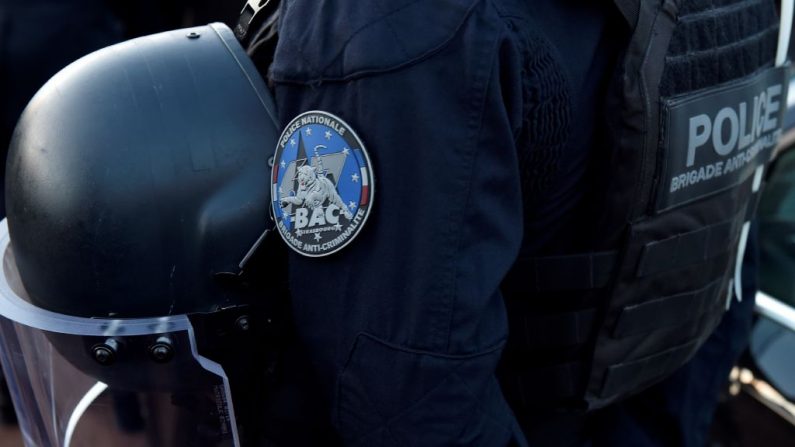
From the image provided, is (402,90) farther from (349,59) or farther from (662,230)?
(662,230)

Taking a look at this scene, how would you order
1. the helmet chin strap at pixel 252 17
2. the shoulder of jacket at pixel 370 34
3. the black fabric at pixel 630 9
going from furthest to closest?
the helmet chin strap at pixel 252 17
the black fabric at pixel 630 9
the shoulder of jacket at pixel 370 34

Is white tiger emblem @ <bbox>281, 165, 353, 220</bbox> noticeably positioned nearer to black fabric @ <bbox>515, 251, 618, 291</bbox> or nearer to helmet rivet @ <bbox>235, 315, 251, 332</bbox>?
helmet rivet @ <bbox>235, 315, 251, 332</bbox>

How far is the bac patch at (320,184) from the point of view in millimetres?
953

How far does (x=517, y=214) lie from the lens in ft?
3.22

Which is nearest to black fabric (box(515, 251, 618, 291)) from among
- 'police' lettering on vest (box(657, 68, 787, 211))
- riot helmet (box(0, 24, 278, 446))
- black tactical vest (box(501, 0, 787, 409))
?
black tactical vest (box(501, 0, 787, 409))

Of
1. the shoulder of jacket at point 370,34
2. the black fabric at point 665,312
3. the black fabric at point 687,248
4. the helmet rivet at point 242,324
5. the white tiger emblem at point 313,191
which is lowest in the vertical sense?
the black fabric at point 665,312

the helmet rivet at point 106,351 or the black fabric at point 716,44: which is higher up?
the black fabric at point 716,44

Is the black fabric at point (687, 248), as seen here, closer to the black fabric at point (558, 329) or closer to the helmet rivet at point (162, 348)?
the black fabric at point (558, 329)

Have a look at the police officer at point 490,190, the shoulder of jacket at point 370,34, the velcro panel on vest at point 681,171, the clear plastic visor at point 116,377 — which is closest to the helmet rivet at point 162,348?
the clear plastic visor at point 116,377

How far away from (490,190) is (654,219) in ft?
1.06

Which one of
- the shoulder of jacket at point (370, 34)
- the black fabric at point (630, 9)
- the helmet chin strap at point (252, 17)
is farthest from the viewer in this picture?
the helmet chin strap at point (252, 17)

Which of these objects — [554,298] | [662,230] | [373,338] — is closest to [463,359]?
[373,338]

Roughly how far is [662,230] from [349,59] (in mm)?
506

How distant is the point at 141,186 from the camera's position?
1074 millimetres
